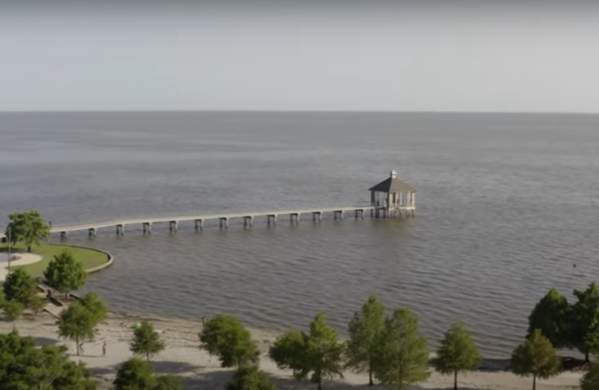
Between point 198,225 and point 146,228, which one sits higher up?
point 198,225

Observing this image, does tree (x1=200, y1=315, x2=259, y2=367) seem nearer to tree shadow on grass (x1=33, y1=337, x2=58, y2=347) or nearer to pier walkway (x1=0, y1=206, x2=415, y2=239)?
tree shadow on grass (x1=33, y1=337, x2=58, y2=347)

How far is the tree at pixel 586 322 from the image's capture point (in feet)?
109

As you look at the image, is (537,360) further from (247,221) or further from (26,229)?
(247,221)

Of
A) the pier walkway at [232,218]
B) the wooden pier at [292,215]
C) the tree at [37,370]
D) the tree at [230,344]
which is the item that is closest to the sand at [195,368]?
the tree at [230,344]

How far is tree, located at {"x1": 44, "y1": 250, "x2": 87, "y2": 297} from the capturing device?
44.1 m

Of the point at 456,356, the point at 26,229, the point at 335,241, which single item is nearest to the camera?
the point at 456,356

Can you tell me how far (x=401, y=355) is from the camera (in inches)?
1181

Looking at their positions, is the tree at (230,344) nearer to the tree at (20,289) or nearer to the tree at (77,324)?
the tree at (77,324)

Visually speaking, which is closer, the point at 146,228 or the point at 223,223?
the point at 146,228

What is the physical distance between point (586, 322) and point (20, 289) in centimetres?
2774

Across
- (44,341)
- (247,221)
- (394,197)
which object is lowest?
(44,341)

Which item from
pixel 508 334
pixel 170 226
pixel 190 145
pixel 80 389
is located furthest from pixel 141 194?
pixel 190 145

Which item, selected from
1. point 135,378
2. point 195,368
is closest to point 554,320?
point 195,368

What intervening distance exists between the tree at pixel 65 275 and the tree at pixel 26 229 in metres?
11.8
